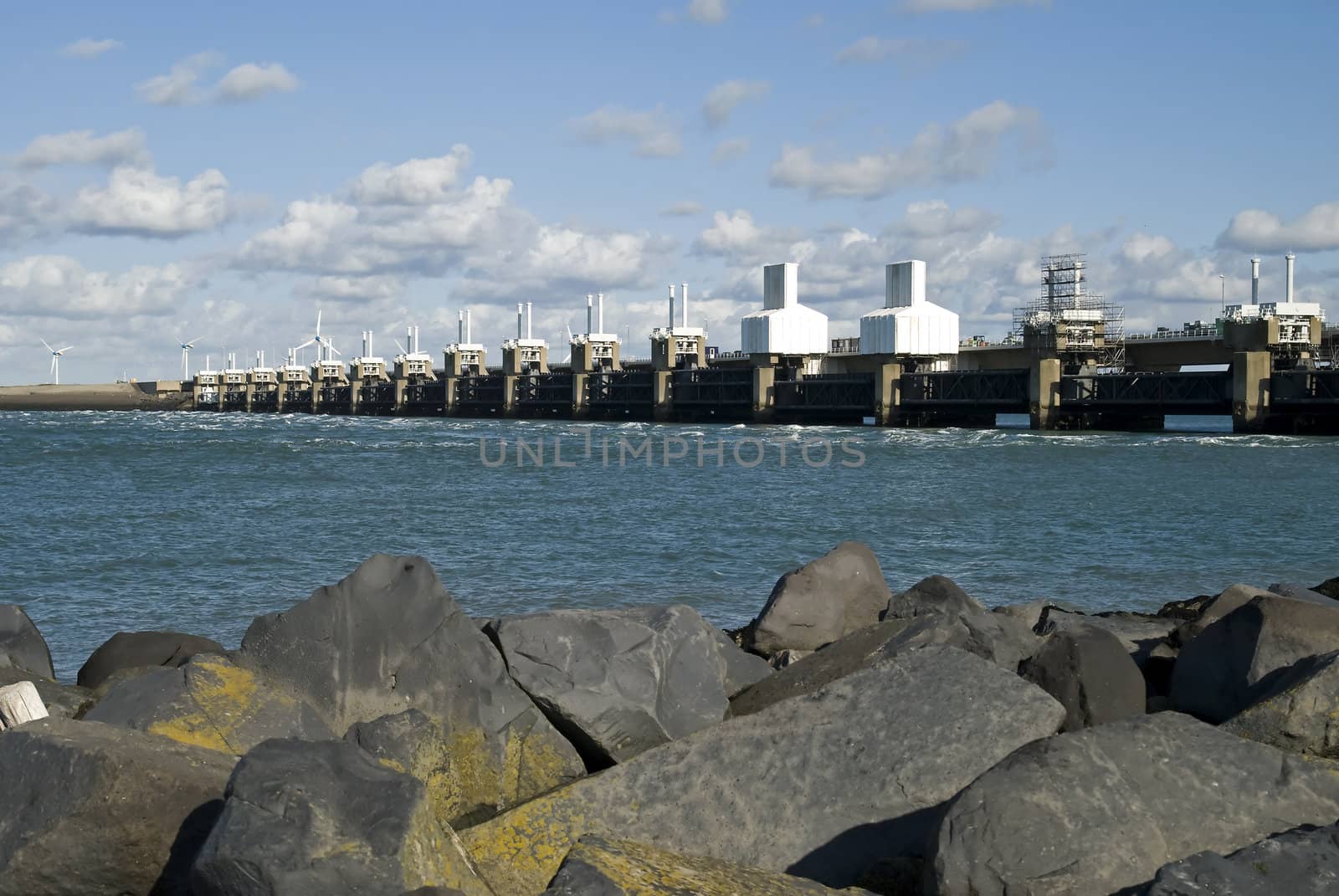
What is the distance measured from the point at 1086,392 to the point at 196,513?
47.6 m

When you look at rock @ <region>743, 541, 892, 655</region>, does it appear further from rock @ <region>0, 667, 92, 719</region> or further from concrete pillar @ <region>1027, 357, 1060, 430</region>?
concrete pillar @ <region>1027, 357, 1060, 430</region>

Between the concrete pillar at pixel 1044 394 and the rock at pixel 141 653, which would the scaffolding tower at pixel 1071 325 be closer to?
the concrete pillar at pixel 1044 394

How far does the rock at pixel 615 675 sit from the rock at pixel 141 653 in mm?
3207

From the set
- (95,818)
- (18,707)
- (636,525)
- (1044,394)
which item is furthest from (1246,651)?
(1044,394)

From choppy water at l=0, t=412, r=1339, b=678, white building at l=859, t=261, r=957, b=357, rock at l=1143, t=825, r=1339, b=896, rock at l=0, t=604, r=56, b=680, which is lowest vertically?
choppy water at l=0, t=412, r=1339, b=678

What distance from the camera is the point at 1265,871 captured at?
4.15 metres

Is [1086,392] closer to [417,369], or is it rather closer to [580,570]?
[580,570]

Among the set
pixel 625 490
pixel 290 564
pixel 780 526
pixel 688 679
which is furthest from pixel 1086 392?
pixel 688 679

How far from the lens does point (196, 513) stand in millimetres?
26734

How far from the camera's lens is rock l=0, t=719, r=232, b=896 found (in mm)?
4598

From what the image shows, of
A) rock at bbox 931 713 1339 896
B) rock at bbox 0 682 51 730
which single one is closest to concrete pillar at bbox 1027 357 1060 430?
rock at bbox 931 713 1339 896

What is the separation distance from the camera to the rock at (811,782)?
554cm

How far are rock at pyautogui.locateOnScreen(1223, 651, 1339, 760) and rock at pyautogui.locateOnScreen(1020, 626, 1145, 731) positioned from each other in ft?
3.27

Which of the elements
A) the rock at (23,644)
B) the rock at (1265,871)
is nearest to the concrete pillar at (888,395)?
the rock at (23,644)
